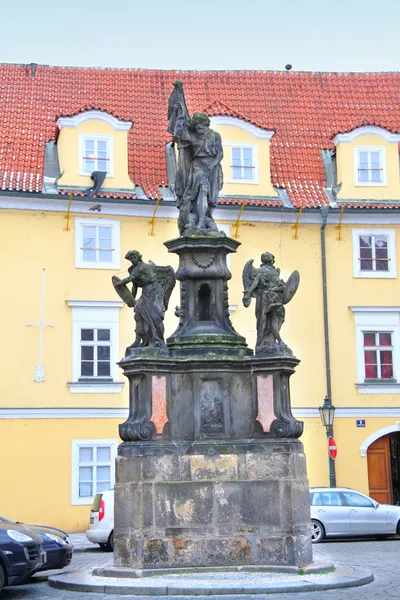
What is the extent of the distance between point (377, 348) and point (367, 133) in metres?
6.09

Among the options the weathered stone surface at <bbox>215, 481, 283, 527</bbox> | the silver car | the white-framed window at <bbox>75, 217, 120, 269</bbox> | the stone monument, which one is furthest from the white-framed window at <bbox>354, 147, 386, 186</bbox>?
the weathered stone surface at <bbox>215, 481, 283, 527</bbox>

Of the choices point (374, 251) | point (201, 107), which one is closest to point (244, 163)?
point (201, 107)

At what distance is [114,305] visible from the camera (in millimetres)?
27172

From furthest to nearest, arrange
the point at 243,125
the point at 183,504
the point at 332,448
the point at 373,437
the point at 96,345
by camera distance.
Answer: the point at 243,125 → the point at 373,437 → the point at 96,345 → the point at 332,448 → the point at 183,504

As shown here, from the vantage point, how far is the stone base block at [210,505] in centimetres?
1344

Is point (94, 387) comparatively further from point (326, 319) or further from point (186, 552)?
point (186, 552)

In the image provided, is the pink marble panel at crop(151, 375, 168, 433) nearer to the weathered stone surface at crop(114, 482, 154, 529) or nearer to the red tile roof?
the weathered stone surface at crop(114, 482, 154, 529)

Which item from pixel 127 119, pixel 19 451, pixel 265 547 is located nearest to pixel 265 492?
pixel 265 547

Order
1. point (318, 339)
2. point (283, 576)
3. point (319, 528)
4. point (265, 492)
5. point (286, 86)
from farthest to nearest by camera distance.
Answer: point (286, 86) → point (318, 339) → point (319, 528) → point (265, 492) → point (283, 576)

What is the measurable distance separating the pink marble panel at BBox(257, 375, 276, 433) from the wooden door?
583 inches

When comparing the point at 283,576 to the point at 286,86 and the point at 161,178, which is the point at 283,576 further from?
the point at 286,86

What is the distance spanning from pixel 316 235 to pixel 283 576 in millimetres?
16987

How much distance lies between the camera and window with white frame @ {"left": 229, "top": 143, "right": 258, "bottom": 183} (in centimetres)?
2888

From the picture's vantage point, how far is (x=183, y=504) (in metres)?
13.6
